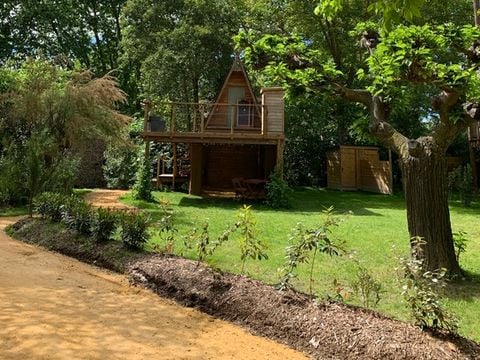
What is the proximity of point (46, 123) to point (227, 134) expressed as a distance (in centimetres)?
574

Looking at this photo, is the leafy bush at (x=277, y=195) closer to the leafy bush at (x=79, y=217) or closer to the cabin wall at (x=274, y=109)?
the cabin wall at (x=274, y=109)

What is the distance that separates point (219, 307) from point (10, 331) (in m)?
2.20

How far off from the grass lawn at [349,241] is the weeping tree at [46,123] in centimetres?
269

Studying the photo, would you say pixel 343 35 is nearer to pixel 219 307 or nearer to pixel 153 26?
pixel 153 26

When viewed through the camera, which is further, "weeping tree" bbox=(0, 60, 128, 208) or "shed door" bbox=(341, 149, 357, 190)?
"shed door" bbox=(341, 149, 357, 190)

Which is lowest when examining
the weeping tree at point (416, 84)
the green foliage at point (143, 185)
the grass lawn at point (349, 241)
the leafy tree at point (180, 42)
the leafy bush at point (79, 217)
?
the grass lawn at point (349, 241)

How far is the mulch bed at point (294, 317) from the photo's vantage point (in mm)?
4047

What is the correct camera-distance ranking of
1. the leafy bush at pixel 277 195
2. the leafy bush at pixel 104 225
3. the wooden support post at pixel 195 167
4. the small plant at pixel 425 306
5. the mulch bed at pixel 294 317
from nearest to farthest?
the mulch bed at pixel 294 317 < the small plant at pixel 425 306 < the leafy bush at pixel 104 225 < the leafy bush at pixel 277 195 < the wooden support post at pixel 195 167

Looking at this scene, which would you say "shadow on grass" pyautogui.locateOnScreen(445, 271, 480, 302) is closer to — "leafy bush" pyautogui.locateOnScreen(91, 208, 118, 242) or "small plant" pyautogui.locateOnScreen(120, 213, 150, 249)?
"small plant" pyautogui.locateOnScreen(120, 213, 150, 249)

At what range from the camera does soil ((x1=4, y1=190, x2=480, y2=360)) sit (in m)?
4.05

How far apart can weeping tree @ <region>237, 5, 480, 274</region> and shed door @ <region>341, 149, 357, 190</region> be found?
52.0 feet

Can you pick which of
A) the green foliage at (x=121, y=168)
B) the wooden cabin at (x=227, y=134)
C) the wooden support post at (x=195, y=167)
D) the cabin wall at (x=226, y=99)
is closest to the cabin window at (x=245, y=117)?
the wooden cabin at (x=227, y=134)

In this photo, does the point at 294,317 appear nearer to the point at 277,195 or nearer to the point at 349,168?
the point at 277,195

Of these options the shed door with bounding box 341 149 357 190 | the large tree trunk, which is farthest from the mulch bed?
the shed door with bounding box 341 149 357 190
